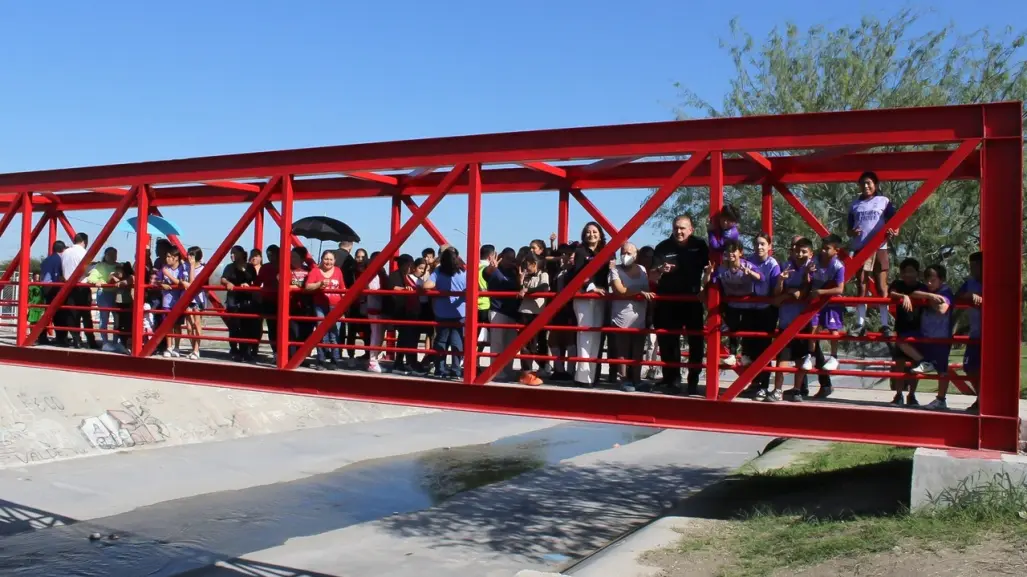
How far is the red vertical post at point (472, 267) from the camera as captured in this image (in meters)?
9.08

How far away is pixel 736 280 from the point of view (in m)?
8.38

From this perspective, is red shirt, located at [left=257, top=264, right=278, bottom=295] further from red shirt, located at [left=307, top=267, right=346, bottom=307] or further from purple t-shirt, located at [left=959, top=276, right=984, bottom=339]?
purple t-shirt, located at [left=959, top=276, right=984, bottom=339]

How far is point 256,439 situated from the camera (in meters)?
23.6

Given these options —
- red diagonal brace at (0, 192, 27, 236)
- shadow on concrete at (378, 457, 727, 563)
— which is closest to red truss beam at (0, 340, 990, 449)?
red diagonal brace at (0, 192, 27, 236)

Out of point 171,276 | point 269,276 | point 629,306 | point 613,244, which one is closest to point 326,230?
point 269,276

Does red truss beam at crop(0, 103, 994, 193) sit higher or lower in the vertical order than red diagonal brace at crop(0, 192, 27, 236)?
higher

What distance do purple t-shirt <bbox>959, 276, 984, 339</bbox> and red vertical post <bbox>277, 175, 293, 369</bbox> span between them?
262 inches

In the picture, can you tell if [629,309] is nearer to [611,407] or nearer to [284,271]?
[611,407]

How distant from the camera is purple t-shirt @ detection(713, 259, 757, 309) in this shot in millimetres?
8336

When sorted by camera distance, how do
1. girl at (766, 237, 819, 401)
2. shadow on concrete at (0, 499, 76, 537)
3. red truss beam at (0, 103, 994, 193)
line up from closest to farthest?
red truss beam at (0, 103, 994, 193)
girl at (766, 237, 819, 401)
shadow on concrete at (0, 499, 76, 537)

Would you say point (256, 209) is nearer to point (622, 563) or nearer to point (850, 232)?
point (622, 563)

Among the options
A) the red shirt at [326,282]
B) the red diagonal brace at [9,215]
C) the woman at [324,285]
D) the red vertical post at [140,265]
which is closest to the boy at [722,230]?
the woman at [324,285]

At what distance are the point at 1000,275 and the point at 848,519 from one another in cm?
286

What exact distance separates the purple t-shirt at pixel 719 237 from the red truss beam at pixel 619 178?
1.99 metres
